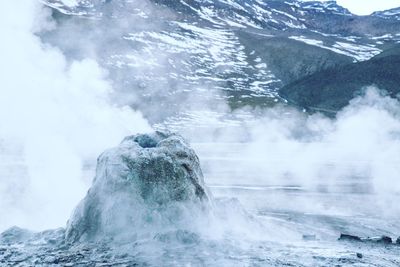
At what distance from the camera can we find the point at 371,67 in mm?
95312

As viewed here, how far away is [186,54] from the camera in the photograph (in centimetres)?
12662

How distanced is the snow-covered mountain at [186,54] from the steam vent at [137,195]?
58.9 metres

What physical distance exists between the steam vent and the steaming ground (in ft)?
1.90

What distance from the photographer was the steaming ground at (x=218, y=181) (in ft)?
34.2

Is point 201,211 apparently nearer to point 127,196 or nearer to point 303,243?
point 127,196

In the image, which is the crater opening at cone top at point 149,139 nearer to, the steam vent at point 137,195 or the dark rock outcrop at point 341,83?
the steam vent at point 137,195

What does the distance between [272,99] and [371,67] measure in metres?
20.2

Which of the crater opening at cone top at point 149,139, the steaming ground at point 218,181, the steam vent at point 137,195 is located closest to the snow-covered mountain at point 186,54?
the steaming ground at point 218,181

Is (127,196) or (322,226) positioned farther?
(322,226)

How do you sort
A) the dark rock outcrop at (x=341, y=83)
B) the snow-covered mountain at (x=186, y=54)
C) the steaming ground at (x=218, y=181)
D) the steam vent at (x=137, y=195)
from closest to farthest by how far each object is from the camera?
the steaming ground at (x=218, y=181) → the steam vent at (x=137, y=195) → the dark rock outcrop at (x=341, y=83) → the snow-covered mountain at (x=186, y=54)

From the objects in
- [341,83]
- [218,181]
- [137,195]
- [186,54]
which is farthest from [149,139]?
[186,54]

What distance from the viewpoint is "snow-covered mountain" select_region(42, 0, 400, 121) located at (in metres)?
94.4

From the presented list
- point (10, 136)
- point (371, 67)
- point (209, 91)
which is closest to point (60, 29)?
point (209, 91)

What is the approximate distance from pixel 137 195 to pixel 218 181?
14.9 m
